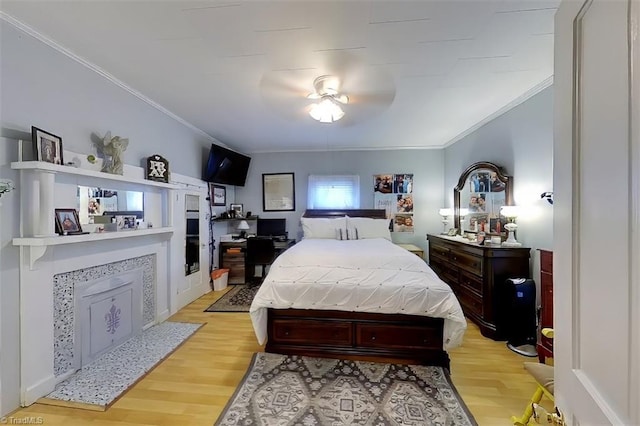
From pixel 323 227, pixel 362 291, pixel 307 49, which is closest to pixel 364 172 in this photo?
pixel 323 227

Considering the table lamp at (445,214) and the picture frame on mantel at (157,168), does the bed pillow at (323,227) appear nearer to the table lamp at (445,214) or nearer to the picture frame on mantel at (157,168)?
the table lamp at (445,214)

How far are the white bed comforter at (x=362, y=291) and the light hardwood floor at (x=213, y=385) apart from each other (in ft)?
1.12

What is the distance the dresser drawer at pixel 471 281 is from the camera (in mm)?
3013

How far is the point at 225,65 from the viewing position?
229 cm

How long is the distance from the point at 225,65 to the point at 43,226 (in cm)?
181

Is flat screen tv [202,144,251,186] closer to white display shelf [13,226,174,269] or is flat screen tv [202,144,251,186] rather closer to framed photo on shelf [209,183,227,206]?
framed photo on shelf [209,183,227,206]

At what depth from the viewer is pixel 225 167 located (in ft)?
15.5

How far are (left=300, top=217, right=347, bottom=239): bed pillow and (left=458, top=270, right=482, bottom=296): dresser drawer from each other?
1.88 meters

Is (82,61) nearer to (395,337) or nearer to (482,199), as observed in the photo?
(395,337)

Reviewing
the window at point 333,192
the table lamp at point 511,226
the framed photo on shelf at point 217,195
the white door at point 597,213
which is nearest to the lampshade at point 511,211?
the table lamp at point 511,226

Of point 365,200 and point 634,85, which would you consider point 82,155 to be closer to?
point 634,85

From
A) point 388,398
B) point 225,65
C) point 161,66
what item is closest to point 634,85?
point 388,398

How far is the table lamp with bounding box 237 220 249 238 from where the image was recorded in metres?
5.24

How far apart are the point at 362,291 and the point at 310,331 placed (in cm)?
62
